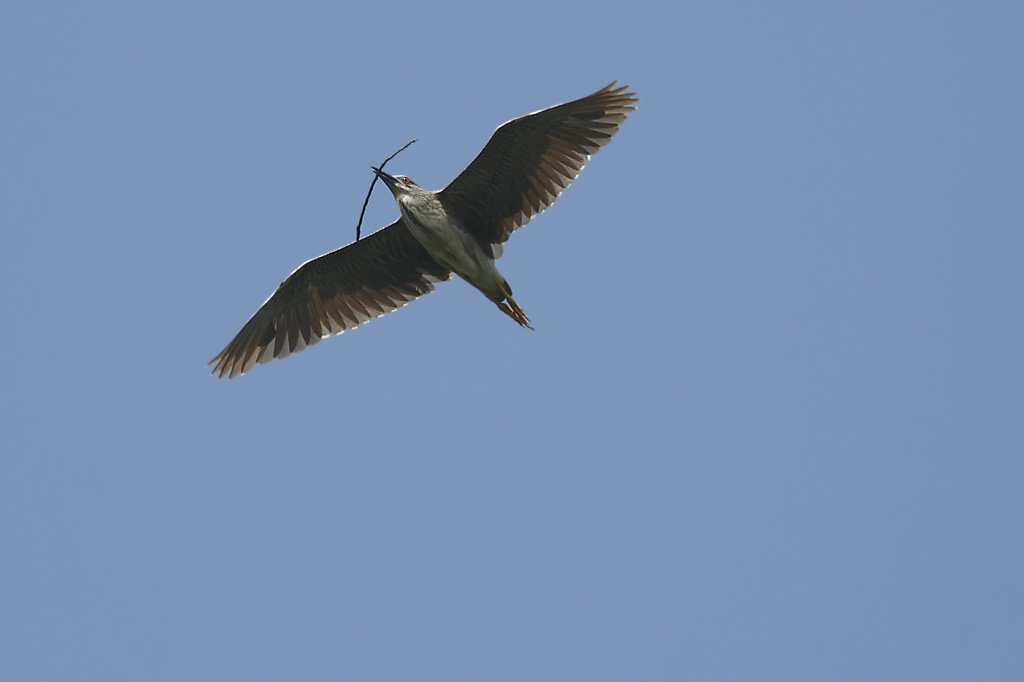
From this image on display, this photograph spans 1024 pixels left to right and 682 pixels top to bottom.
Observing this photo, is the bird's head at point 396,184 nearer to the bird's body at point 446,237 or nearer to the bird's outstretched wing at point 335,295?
the bird's body at point 446,237

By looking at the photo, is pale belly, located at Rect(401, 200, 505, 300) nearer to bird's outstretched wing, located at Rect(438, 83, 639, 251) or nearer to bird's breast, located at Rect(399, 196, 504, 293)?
bird's breast, located at Rect(399, 196, 504, 293)

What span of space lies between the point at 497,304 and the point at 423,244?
132cm

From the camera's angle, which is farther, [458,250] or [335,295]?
[335,295]

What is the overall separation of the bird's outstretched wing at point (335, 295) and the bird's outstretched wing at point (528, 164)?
1.32m

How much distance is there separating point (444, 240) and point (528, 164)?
1.53m

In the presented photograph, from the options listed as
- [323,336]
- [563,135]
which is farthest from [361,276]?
[563,135]

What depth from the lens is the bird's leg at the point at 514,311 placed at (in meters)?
16.8

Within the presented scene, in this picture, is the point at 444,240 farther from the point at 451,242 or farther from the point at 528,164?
the point at 528,164

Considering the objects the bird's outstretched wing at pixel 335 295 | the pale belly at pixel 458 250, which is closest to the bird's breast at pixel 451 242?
the pale belly at pixel 458 250

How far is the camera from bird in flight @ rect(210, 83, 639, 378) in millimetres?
15914

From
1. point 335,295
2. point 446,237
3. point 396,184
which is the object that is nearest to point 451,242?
point 446,237

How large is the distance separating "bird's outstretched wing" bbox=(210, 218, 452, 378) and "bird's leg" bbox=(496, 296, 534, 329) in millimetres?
1235

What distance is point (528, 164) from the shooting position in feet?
52.9

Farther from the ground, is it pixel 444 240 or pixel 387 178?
pixel 387 178
